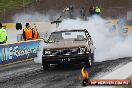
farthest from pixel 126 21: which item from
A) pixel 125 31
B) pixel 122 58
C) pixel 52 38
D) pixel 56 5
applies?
pixel 52 38

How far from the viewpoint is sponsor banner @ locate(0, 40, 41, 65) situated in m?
19.3

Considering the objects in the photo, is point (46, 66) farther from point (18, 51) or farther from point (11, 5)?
point (11, 5)

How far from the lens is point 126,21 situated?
4166 cm

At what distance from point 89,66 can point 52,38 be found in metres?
1.89

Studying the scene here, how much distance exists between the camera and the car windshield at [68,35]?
55.1ft

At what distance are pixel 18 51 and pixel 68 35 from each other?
4.32 m

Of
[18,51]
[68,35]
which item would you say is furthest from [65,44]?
[18,51]

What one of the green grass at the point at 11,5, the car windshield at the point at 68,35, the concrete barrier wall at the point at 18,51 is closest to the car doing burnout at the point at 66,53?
the car windshield at the point at 68,35

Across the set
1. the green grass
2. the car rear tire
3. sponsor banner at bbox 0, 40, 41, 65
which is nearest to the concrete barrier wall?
sponsor banner at bbox 0, 40, 41, 65

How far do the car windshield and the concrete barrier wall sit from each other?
326cm

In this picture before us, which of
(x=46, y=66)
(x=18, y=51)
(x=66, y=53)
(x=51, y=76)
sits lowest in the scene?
(x=51, y=76)

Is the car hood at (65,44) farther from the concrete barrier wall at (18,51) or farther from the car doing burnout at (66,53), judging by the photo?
the concrete barrier wall at (18,51)

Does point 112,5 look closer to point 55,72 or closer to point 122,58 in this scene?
point 122,58

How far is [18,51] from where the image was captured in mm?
20594
